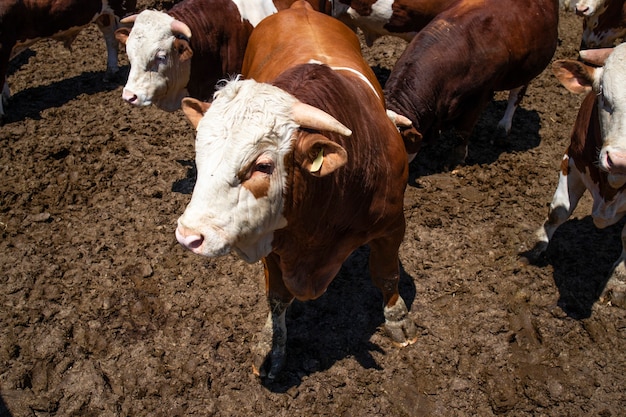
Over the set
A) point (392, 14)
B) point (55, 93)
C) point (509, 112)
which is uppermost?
point (392, 14)

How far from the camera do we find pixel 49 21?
21.7 feet

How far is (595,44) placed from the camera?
6828 mm

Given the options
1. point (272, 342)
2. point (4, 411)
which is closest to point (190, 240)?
point (272, 342)

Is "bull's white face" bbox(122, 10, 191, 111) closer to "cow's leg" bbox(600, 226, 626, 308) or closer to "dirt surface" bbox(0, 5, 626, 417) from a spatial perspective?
"dirt surface" bbox(0, 5, 626, 417)

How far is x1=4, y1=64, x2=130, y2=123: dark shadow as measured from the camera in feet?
→ 21.1

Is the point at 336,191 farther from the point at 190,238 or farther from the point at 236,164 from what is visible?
the point at 190,238

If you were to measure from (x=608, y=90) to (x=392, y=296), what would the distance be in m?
1.90

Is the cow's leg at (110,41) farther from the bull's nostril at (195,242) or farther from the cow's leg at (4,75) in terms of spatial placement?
the bull's nostril at (195,242)

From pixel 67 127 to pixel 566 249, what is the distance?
5338 mm

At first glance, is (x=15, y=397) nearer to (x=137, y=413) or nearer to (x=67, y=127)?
(x=137, y=413)

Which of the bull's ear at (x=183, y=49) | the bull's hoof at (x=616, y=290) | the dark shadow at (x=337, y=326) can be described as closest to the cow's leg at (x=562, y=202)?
the bull's hoof at (x=616, y=290)

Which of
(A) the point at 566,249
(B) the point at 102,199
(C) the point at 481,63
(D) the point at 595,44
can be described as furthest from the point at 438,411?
(D) the point at 595,44

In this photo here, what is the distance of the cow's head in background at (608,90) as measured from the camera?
9.86 feet

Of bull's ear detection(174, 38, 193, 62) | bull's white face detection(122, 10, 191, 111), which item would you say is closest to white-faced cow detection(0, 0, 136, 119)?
bull's white face detection(122, 10, 191, 111)
